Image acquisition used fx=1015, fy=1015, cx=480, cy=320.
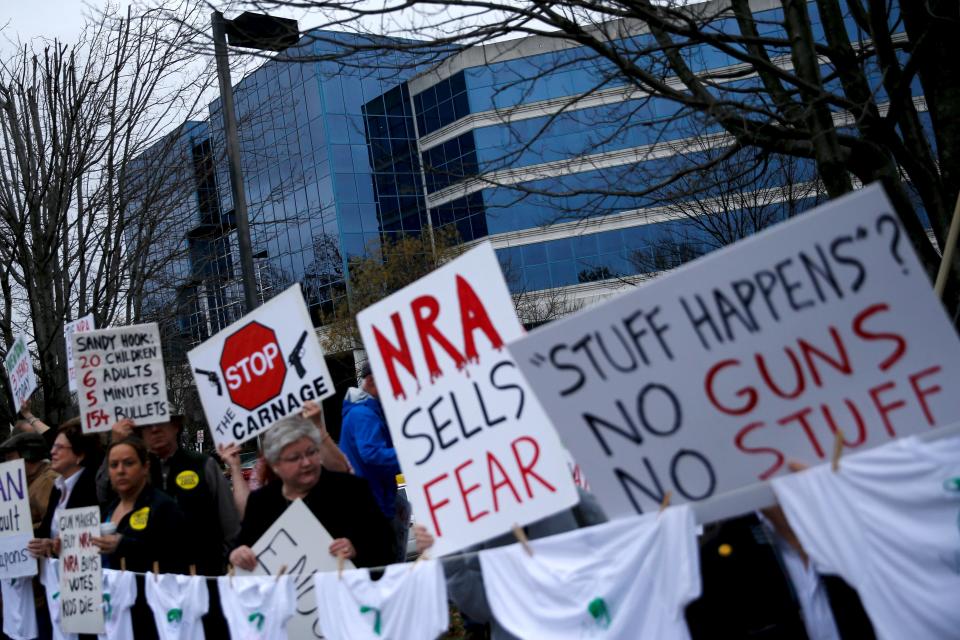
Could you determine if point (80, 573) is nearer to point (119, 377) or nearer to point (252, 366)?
point (119, 377)

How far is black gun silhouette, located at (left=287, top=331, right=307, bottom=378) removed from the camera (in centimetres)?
506

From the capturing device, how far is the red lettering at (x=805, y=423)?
3059mm

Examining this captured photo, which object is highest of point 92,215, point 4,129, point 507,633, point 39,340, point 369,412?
point 4,129

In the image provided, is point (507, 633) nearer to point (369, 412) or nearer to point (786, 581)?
point (786, 581)

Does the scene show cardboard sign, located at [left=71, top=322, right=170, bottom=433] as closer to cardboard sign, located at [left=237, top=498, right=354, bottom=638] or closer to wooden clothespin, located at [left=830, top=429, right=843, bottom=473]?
cardboard sign, located at [left=237, top=498, right=354, bottom=638]

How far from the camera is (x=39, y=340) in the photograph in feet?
38.2

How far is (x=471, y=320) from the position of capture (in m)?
3.92

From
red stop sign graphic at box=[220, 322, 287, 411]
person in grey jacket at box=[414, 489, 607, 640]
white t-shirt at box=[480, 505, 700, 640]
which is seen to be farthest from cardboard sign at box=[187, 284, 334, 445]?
white t-shirt at box=[480, 505, 700, 640]

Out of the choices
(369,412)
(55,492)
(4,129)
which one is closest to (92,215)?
(4,129)

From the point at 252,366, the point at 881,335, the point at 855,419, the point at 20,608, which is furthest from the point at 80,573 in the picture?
the point at 881,335

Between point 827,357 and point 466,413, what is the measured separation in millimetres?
1448

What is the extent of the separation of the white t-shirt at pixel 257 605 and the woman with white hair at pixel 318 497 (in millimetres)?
116

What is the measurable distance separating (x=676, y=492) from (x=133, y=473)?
3.55 m

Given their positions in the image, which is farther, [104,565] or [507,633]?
[104,565]
